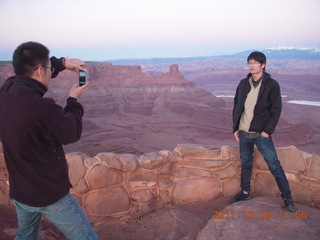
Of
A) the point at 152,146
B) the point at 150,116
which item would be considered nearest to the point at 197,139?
the point at 152,146

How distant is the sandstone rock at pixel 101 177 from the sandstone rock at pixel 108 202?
8 centimetres

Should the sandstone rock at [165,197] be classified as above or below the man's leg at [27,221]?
below

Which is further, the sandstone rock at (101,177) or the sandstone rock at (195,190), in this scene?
the sandstone rock at (195,190)

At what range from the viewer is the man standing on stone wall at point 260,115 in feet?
9.45

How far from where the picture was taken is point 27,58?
1.50m

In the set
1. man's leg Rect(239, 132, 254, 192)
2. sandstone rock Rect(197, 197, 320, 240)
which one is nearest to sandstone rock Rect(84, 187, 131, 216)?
sandstone rock Rect(197, 197, 320, 240)

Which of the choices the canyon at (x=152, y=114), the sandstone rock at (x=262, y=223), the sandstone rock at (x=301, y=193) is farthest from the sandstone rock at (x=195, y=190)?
the canyon at (x=152, y=114)

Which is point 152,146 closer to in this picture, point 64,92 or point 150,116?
point 150,116

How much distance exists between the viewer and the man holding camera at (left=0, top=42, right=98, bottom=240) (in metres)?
1.45

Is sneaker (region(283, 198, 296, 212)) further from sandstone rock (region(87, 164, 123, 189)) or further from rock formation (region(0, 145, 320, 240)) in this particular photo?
sandstone rock (region(87, 164, 123, 189))

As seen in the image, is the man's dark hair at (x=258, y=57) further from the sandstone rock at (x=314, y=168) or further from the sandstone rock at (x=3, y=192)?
the sandstone rock at (x=3, y=192)

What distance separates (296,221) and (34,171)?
239cm

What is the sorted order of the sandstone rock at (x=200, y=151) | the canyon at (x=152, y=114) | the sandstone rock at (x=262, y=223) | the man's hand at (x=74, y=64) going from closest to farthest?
the man's hand at (x=74, y=64) < the sandstone rock at (x=262, y=223) < the sandstone rock at (x=200, y=151) < the canyon at (x=152, y=114)

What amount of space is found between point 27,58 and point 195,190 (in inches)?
99.1
